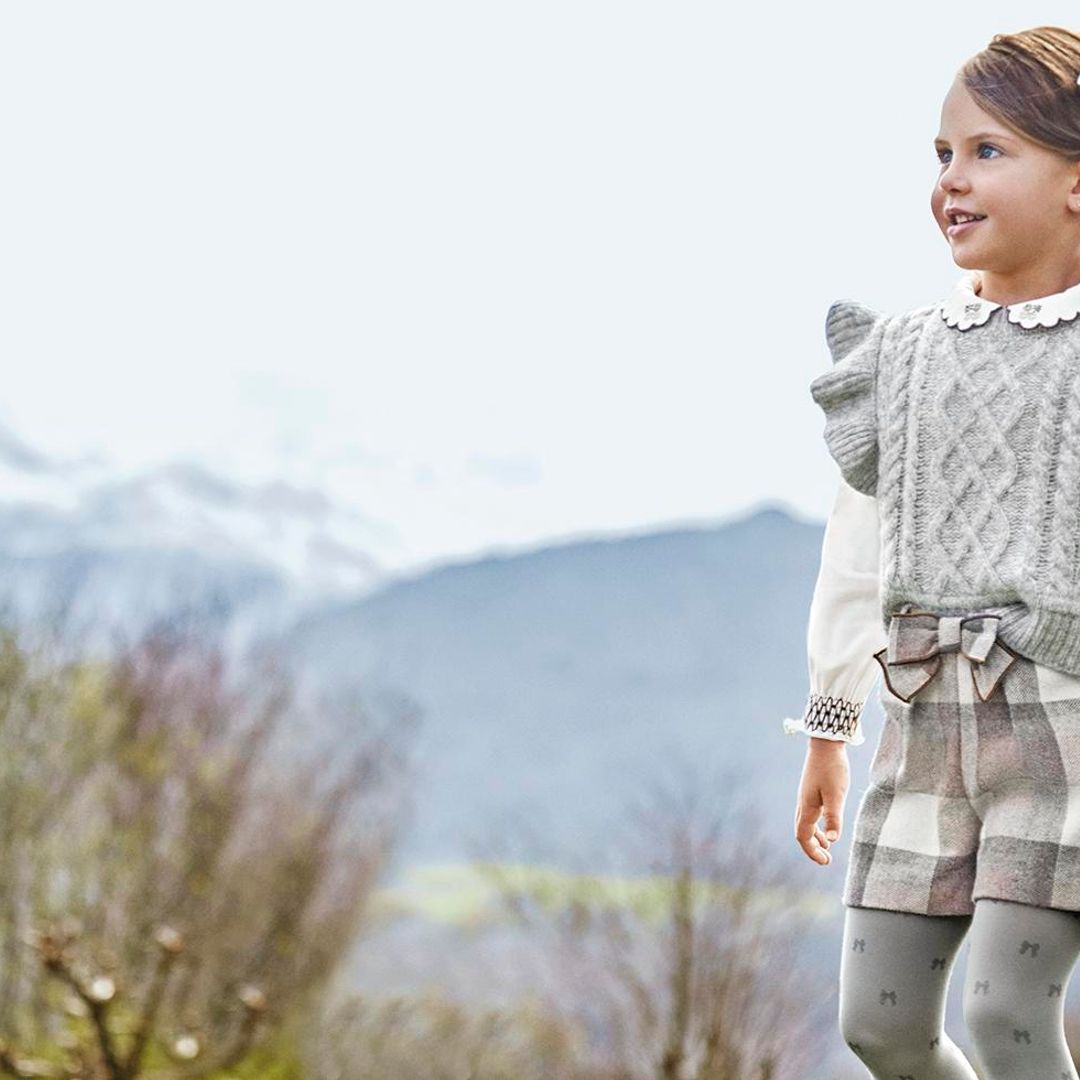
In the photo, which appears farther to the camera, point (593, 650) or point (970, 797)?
point (593, 650)

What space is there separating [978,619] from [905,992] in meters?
0.34

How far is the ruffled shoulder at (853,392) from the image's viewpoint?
1.58m

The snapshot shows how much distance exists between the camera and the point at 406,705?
11797mm

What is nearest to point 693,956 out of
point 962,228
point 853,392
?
point 853,392

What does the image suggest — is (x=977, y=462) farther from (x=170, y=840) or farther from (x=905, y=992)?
(x=170, y=840)

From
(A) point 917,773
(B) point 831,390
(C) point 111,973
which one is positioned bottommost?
(C) point 111,973

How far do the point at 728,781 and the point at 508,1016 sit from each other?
9.15 feet

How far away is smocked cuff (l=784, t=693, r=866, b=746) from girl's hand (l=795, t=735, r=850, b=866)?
0.04 feet

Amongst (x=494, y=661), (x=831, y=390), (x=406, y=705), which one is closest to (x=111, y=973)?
(x=406, y=705)

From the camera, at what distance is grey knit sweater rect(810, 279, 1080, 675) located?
4.71 ft

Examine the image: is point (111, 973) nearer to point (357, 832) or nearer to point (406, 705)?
point (357, 832)

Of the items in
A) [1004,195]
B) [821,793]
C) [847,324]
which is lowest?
[821,793]

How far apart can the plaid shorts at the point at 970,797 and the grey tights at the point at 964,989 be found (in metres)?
0.02

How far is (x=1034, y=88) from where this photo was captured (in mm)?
1501
